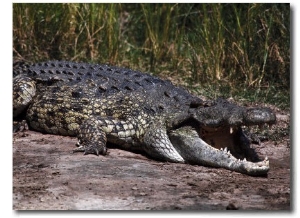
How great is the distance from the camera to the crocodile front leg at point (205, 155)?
5762mm

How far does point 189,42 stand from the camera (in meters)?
7.33

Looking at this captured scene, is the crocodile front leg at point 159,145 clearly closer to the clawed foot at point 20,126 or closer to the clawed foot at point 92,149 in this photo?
the clawed foot at point 92,149

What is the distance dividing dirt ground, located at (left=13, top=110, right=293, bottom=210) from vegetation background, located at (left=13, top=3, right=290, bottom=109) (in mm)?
975

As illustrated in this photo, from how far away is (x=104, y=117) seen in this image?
6383 mm

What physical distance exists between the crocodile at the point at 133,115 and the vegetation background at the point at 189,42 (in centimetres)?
28

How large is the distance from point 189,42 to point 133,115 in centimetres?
124

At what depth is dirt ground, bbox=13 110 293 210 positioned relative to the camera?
528 cm

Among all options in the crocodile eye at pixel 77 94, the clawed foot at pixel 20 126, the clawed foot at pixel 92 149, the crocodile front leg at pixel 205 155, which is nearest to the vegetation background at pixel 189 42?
the crocodile eye at pixel 77 94

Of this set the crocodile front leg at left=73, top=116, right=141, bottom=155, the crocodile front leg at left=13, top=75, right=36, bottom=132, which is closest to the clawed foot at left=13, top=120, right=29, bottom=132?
the crocodile front leg at left=13, top=75, right=36, bottom=132

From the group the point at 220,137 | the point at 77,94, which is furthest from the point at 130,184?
the point at 77,94
